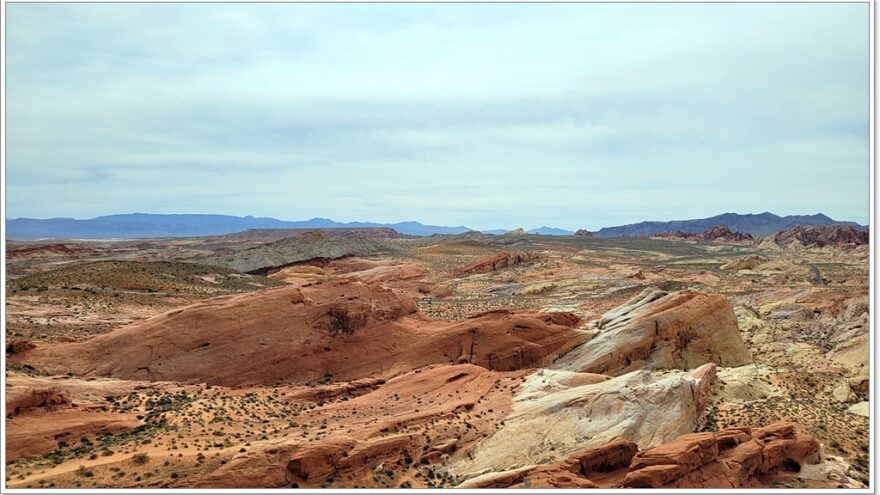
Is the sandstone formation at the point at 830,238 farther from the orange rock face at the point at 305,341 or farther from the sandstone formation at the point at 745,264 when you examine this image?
the orange rock face at the point at 305,341

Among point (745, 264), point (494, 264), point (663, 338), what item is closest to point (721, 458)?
point (663, 338)

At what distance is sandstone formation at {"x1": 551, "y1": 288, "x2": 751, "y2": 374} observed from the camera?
27.9 m

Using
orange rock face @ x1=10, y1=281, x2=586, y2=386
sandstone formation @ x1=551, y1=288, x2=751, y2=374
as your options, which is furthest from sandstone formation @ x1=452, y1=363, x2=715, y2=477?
orange rock face @ x1=10, y1=281, x2=586, y2=386

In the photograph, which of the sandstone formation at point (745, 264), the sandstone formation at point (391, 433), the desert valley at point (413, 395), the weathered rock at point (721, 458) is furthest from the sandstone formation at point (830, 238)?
the sandstone formation at point (391, 433)

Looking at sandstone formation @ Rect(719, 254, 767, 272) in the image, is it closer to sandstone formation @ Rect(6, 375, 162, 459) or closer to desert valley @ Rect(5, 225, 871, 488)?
desert valley @ Rect(5, 225, 871, 488)

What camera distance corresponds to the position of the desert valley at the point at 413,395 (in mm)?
15836

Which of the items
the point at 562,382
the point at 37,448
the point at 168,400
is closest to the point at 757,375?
the point at 562,382

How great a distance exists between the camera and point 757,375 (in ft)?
88.1

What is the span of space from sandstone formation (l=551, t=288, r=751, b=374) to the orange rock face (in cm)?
156

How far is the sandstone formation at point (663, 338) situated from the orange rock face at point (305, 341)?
1.56 meters

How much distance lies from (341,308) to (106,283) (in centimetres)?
3022

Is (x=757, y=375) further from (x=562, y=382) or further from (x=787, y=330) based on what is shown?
(x=787, y=330)

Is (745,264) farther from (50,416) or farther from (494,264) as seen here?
(50,416)

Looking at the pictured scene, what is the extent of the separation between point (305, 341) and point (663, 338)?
18.1 meters
